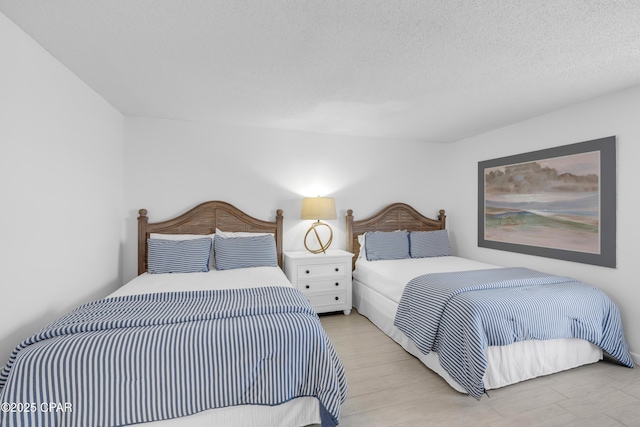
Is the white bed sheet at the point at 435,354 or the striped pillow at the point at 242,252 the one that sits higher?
the striped pillow at the point at 242,252

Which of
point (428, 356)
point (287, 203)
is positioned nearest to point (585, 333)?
point (428, 356)

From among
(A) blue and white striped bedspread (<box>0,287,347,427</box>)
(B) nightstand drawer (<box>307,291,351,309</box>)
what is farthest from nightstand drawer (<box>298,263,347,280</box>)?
(A) blue and white striped bedspread (<box>0,287,347,427</box>)

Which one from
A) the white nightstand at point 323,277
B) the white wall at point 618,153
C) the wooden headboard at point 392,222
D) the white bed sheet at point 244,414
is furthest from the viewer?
the wooden headboard at point 392,222

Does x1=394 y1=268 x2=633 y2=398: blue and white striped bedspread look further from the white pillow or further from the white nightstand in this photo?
the white pillow

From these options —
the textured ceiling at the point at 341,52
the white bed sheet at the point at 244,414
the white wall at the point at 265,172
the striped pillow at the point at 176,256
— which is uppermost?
the textured ceiling at the point at 341,52

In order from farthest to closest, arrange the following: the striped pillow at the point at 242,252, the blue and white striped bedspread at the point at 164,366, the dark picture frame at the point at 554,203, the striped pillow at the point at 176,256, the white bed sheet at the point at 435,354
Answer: the striped pillow at the point at 242,252 → the striped pillow at the point at 176,256 → the dark picture frame at the point at 554,203 → the white bed sheet at the point at 435,354 → the blue and white striped bedspread at the point at 164,366

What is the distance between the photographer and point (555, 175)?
3111 mm

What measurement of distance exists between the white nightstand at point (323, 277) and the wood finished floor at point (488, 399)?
3.34ft

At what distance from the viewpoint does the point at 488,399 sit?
205cm

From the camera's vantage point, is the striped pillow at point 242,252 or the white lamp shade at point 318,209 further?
the white lamp shade at point 318,209

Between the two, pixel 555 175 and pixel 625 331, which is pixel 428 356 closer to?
pixel 625 331

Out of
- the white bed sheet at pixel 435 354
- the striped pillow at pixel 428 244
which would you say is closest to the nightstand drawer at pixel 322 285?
the white bed sheet at pixel 435 354

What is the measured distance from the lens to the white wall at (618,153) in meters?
2.52

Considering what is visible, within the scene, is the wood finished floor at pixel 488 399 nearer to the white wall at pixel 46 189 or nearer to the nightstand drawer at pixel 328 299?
the nightstand drawer at pixel 328 299
